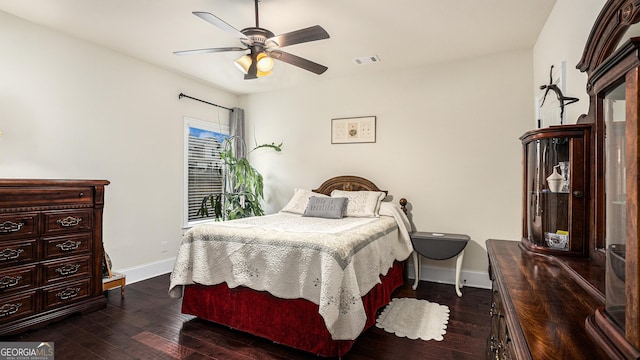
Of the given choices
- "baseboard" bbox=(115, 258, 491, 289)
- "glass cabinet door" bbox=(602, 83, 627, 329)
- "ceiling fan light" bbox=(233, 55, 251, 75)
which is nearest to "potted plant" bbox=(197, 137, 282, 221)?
"baseboard" bbox=(115, 258, 491, 289)

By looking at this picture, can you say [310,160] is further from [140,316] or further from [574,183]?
[574,183]

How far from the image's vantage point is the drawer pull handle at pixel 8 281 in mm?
2426

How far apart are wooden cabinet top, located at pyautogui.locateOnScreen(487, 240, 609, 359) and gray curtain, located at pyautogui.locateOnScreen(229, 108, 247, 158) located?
4382mm

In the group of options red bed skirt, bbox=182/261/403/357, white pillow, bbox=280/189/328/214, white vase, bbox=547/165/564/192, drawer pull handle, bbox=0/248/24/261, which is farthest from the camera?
white pillow, bbox=280/189/328/214

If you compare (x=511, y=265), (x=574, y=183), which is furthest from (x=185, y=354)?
(x=574, y=183)

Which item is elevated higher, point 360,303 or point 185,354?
point 360,303

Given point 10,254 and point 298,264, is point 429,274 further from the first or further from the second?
point 10,254

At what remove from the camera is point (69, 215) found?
286 cm

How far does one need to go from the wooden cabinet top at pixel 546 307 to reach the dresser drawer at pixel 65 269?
133 inches

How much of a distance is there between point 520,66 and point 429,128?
46.3 inches

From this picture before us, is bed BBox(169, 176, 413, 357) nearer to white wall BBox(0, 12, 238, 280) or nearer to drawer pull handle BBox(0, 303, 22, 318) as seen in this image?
drawer pull handle BBox(0, 303, 22, 318)

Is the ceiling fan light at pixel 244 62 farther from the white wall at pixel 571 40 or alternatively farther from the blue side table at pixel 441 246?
the blue side table at pixel 441 246

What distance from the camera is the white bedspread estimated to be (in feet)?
7.03

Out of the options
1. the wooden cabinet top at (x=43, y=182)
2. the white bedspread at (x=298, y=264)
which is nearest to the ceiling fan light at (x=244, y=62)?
the white bedspread at (x=298, y=264)
